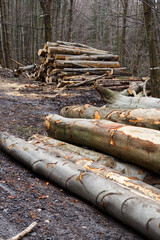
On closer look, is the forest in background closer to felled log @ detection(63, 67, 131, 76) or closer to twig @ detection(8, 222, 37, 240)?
felled log @ detection(63, 67, 131, 76)

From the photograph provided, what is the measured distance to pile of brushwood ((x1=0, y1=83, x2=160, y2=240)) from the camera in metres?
2.17

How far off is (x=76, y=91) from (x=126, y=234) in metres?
8.09

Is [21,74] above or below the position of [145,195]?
above

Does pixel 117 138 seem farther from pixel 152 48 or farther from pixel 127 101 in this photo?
pixel 152 48

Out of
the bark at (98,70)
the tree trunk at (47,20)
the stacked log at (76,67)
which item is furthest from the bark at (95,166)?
the tree trunk at (47,20)

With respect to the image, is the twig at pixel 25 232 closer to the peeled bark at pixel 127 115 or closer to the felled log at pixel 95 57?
the peeled bark at pixel 127 115

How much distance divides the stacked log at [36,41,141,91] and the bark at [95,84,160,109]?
4805mm

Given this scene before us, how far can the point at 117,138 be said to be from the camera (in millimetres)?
3197

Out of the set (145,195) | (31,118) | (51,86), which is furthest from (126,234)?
(51,86)

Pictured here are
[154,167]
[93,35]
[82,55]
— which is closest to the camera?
[154,167]

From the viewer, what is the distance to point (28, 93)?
9523 millimetres

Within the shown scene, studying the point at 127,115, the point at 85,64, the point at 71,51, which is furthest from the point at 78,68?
the point at 127,115

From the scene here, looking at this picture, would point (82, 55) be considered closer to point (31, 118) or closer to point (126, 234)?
point (31, 118)

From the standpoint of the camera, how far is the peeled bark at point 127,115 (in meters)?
3.65
